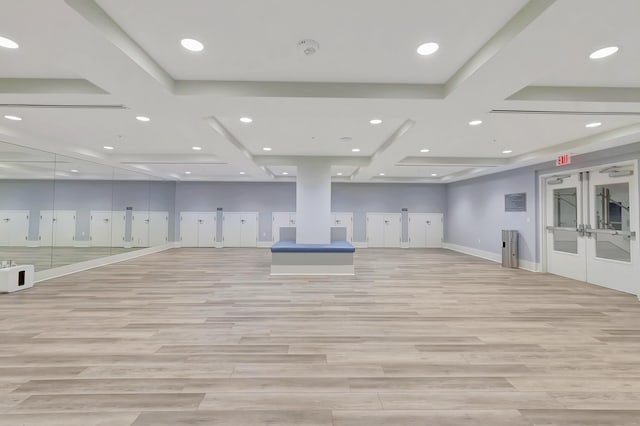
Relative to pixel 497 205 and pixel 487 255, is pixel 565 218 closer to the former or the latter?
pixel 497 205

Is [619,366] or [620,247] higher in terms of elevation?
[620,247]

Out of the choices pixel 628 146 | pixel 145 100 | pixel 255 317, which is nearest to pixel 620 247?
pixel 628 146

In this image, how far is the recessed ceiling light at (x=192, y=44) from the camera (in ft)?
7.73

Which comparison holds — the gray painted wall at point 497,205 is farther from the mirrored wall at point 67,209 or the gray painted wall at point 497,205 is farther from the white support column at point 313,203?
the mirrored wall at point 67,209

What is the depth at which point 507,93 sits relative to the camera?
289 centimetres

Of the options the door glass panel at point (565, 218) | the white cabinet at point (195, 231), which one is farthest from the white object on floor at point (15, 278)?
the door glass panel at point (565, 218)

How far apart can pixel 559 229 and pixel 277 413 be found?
24.4 feet

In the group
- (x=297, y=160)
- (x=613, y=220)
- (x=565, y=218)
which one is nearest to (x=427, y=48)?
(x=297, y=160)

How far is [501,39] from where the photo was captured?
2.13m

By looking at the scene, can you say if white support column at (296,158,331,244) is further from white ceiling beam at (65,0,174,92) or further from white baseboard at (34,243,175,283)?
white baseboard at (34,243,175,283)

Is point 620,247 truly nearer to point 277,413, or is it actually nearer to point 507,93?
point 507,93

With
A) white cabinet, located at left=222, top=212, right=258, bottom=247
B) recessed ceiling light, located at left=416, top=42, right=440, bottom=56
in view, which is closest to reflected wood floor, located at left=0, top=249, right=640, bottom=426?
recessed ceiling light, located at left=416, top=42, right=440, bottom=56

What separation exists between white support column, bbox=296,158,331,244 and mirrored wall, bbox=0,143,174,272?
5395 millimetres

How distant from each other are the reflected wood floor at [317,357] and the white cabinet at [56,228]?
2031mm
